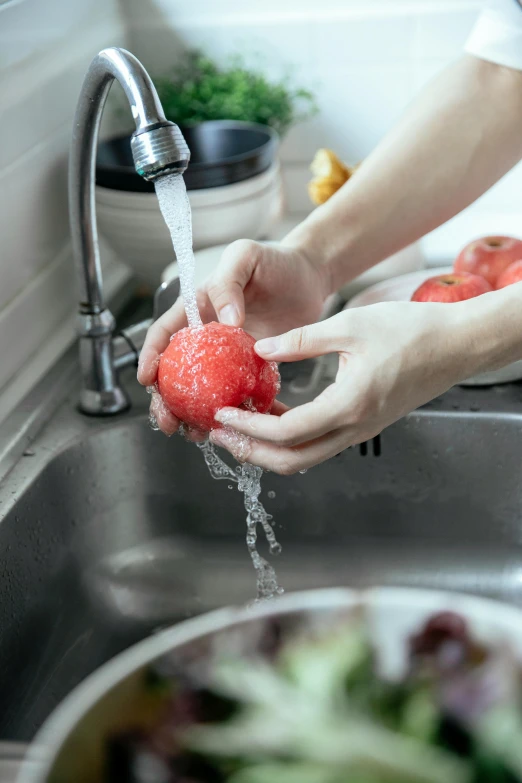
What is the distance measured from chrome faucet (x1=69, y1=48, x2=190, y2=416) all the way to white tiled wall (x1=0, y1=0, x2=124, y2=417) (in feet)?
0.43

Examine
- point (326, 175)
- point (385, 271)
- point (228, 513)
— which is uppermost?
point (326, 175)

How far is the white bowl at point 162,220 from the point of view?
1220 mm

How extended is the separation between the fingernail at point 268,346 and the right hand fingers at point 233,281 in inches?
3.8

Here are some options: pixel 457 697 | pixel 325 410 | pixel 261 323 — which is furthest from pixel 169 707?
pixel 261 323

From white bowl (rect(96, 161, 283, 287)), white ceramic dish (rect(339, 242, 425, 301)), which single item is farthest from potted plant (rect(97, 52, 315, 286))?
white ceramic dish (rect(339, 242, 425, 301))

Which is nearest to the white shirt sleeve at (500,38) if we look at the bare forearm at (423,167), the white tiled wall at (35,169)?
the bare forearm at (423,167)

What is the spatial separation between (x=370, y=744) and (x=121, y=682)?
0.16 m

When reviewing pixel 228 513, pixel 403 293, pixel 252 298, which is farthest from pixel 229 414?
pixel 403 293

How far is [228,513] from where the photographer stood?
112 centimetres

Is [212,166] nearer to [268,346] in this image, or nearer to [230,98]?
[230,98]

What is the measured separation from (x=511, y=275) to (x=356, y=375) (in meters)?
0.43

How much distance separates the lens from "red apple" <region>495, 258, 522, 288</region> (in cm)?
109

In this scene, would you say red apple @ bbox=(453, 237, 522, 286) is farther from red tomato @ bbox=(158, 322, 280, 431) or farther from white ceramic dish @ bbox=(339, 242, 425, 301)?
red tomato @ bbox=(158, 322, 280, 431)

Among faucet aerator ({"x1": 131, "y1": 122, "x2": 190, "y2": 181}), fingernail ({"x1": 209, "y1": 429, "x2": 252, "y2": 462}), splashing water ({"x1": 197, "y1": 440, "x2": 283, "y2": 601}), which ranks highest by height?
faucet aerator ({"x1": 131, "y1": 122, "x2": 190, "y2": 181})
